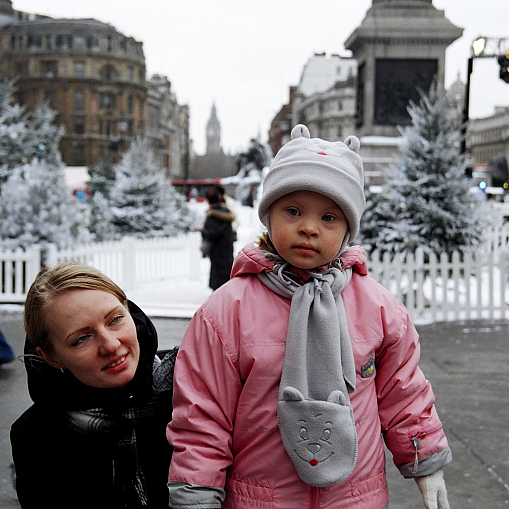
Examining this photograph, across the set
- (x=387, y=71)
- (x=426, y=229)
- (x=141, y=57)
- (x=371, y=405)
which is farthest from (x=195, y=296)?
(x=141, y=57)

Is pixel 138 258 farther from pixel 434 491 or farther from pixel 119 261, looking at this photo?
pixel 434 491

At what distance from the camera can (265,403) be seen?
197 centimetres

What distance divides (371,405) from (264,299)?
0.49 m

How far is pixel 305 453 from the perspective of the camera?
1.89 m

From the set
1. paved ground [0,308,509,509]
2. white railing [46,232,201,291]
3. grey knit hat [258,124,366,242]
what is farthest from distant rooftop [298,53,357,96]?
→ grey knit hat [258,124,366,242]

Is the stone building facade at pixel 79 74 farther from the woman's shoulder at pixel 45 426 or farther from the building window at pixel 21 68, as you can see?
the woman's shoulder at pixel 45 426

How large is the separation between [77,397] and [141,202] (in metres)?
18.6

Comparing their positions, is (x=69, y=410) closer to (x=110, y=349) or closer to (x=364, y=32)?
(x=110, y=349)

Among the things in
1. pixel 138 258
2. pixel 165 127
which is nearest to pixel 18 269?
pixel 138 258

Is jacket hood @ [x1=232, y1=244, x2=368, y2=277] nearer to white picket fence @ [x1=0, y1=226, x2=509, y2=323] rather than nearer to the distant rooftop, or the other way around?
white picket fence @ [x1=0, y1=226, x2=509, y2=323]

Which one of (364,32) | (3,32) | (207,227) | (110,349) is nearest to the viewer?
(110,349)

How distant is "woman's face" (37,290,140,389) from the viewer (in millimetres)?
1875

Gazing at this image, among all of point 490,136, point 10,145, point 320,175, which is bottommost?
point 320,175

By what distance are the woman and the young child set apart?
17 cm
